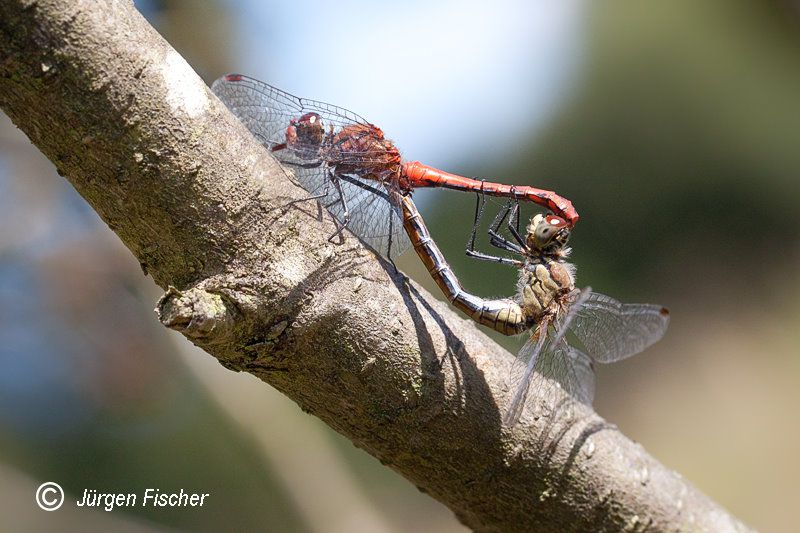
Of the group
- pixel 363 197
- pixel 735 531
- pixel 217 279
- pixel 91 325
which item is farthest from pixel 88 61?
pixel 91 325

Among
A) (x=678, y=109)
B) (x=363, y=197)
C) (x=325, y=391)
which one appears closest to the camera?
(x=325, y=391)

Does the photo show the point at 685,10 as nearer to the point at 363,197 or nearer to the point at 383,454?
the point at 363,197

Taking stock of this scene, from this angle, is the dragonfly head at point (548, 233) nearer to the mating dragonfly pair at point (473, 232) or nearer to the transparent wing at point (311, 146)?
the mating dragonfly pair at point (473, 232)

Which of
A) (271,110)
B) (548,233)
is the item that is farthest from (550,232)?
(271,110)

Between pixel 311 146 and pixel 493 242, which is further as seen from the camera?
pixel 493 242

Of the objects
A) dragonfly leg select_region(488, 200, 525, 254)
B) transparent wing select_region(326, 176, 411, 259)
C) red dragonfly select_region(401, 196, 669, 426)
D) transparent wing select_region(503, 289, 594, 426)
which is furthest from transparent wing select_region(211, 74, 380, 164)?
transparent wing select_region(503, 289, 594, 426)

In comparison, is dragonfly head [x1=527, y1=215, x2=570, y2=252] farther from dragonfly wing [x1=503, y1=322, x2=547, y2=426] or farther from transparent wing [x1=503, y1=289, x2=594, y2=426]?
dragonfly wing [x1=503, y1=322, x2=547, y2=426]

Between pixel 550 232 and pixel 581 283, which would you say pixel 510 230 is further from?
pixel 581 283

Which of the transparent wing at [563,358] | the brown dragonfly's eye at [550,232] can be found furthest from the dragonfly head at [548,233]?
the transparent wing at [563,358]
